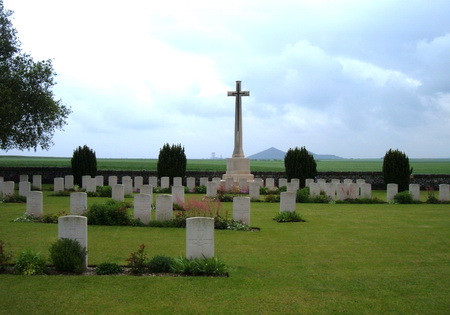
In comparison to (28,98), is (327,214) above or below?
below

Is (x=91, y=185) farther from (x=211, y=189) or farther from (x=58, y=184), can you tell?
(x=211, y=189)

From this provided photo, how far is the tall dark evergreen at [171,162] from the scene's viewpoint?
28.2 meters

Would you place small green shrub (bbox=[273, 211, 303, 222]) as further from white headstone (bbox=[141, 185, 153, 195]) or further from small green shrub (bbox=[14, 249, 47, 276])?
small green shrub (bbox=[14, 249, 47, 276])

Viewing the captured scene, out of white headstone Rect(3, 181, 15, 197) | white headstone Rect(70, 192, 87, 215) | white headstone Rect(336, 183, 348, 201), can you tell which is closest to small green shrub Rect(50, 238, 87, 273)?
white headstone Rect(70, 192, 87, 215)

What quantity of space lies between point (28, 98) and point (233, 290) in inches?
886

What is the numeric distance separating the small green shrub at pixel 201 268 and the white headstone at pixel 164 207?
545 centimetres

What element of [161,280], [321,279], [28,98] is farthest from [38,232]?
[28,98]

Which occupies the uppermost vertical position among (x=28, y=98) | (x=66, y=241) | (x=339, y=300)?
(x=28, y=98)

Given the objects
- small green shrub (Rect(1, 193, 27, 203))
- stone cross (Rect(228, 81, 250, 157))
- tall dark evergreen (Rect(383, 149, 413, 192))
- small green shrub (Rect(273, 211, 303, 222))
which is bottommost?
small green shrub (Rect(273, 211, 303, 222))

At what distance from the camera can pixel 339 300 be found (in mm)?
6566

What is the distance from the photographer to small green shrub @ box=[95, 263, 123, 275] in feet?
25.6

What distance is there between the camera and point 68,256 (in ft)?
25.7

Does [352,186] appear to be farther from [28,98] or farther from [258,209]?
[28,98]

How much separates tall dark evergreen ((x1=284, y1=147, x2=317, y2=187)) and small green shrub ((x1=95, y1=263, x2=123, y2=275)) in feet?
66.4
